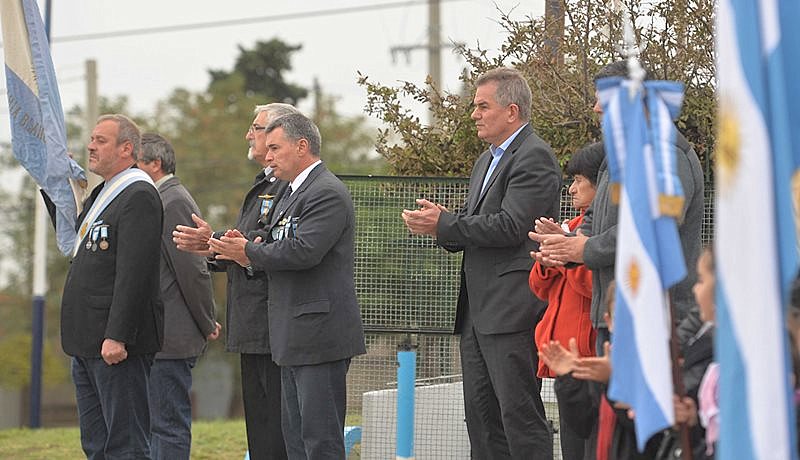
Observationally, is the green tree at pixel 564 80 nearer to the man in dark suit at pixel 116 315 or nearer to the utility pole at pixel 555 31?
the utility pole at pixel 555 31

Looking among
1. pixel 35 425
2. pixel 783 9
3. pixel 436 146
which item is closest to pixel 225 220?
pixel 35 425

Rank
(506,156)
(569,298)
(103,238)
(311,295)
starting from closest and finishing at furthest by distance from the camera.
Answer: (569,298) → (311,295) → (506,156) → (103,238)

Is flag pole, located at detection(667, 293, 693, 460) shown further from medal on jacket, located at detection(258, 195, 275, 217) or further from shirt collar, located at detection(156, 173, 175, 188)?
shirt collar, located at detection(156, 173, 175, 188)

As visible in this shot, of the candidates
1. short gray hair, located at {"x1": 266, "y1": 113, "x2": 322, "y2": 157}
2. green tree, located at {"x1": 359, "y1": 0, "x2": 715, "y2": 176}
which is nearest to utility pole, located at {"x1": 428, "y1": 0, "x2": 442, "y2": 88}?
green tree, located at {"x1": 359, "y1": 0, "x2": 715, "y2": 176}

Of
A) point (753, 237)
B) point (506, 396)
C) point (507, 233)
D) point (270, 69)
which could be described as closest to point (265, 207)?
point (507, 233)

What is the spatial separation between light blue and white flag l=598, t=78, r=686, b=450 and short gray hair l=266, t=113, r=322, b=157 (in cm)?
306

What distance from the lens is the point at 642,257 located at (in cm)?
400

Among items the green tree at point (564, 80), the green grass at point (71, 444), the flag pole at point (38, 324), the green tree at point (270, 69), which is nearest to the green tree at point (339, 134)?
the green tree at point (270, 69)

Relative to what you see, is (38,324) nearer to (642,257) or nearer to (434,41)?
(434,41)

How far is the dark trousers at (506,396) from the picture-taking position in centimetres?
645

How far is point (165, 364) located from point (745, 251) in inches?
204

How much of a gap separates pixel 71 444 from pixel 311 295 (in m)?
5.57

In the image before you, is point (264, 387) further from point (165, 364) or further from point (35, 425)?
point (35, 425)

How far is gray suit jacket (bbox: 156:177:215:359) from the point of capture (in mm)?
8070
